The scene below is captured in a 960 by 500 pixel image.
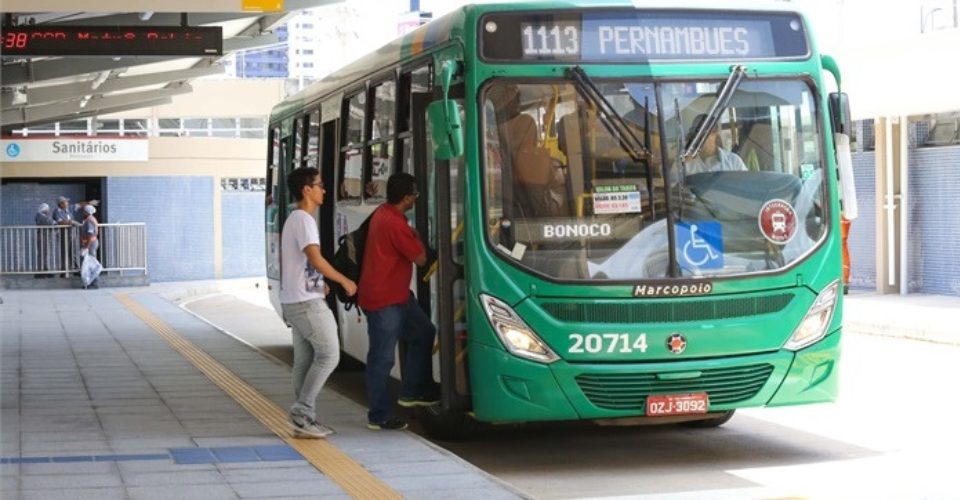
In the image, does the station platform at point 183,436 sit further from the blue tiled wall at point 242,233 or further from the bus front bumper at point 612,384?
the blue tiled wall at point 242,233

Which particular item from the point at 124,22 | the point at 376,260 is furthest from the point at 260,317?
the point at 376,260

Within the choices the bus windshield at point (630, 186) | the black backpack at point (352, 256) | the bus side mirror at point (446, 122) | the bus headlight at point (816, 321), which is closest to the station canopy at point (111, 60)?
the black backpack at point (352, 256)

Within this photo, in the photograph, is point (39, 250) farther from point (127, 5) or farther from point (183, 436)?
point (183, 436)

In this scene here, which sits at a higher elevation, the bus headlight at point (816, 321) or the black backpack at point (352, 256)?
the black backpack at point (352, 256)

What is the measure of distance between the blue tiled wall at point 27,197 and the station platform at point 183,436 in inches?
703

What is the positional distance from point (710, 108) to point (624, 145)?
634 millimetres

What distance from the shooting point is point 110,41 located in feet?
67.1

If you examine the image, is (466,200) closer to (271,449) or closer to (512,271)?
(512,271)

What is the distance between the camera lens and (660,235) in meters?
10.2

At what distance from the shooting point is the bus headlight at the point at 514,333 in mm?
10016

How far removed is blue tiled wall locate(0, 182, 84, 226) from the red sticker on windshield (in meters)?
28.4

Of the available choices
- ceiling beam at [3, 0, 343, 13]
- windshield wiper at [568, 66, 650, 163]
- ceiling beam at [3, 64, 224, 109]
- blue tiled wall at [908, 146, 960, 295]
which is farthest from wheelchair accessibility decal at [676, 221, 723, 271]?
Answer: ceiling beam at [3, 64, 224, 109]

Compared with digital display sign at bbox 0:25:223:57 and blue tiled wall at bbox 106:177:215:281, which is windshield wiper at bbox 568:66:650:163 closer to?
digital display sign at bbox 0:25:223:57

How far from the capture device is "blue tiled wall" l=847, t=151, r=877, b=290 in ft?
90.4
